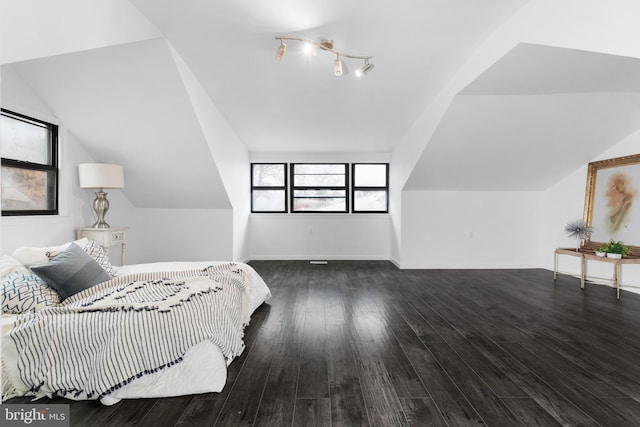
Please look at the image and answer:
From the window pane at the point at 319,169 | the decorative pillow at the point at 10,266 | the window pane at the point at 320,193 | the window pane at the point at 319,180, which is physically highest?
the window pane at the point at 319,169

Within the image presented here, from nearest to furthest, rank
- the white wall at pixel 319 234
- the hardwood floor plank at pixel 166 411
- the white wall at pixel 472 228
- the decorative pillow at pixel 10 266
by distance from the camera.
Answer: the hardwood floor plank at pixel 166 411, the decorative pillow at pixel 10 266, the white wall at pixel 472 228, the white wall at pixel 319 234

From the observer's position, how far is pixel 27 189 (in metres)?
3.47

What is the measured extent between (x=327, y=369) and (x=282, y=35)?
101 inches

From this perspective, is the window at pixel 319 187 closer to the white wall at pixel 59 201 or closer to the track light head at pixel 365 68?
the white wall at pixel 59 201

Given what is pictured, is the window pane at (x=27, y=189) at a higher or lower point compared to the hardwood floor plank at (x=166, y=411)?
higher

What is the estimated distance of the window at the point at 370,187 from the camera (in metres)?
6.66

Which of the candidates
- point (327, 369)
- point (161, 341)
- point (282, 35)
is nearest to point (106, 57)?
point (282, 35)

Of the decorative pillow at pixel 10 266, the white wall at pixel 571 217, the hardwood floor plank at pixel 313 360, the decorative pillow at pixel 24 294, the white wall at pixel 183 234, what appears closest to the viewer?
the hardwood floor plank at pixel 313 360

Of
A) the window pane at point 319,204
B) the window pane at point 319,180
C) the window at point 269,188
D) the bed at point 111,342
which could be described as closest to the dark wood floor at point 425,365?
the bed at point 111,342

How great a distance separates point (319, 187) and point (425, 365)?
479cm

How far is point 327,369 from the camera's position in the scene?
217 centimetres

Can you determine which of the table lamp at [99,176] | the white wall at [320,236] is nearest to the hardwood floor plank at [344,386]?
the table lamp at [99,176]

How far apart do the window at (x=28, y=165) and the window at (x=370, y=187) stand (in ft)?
15.7

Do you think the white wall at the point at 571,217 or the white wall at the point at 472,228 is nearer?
the white wall at the point at 571,217
